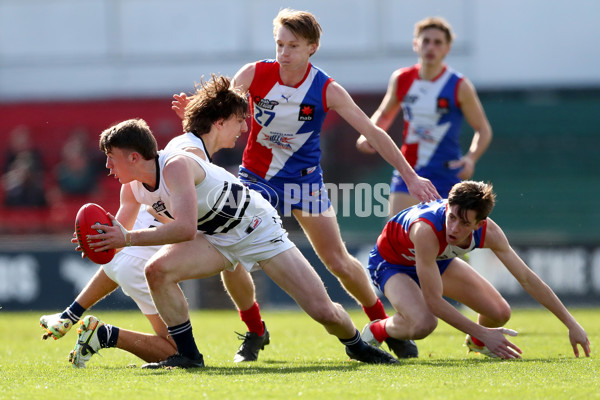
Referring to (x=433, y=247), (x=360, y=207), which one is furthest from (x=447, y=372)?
(x=360, y=207)

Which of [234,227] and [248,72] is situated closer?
[234,227]

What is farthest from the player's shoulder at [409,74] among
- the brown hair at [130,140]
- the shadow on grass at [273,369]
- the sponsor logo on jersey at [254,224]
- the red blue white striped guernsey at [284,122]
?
the brown hair at [130,140]

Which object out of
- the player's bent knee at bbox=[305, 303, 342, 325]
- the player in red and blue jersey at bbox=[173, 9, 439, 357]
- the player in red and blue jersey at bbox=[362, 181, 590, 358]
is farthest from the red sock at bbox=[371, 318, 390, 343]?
the player's bent knee at bbox=[305, 303, 342, 325]

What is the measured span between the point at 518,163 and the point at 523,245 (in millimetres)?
4543

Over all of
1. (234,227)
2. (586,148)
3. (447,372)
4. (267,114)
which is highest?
(267,114)

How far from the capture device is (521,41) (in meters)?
18.3

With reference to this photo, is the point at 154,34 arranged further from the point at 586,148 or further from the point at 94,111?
the point at 586,148

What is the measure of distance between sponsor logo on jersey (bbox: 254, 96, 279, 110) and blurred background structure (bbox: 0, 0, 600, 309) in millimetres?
6522

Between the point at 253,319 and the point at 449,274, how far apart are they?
53.9 inches

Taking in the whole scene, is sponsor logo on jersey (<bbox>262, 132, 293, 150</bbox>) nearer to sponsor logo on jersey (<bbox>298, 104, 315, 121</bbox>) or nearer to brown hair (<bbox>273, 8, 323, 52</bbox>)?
sponsor logo on jersey (<bbox>298, 104, 315, 121</bbox>)

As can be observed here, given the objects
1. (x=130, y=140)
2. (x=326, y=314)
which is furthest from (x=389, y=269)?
(x=130, y=140)

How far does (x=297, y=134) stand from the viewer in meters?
6.44

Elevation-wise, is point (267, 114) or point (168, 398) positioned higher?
point (267, 114)

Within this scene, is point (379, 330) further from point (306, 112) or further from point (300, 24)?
point (300, 24)
